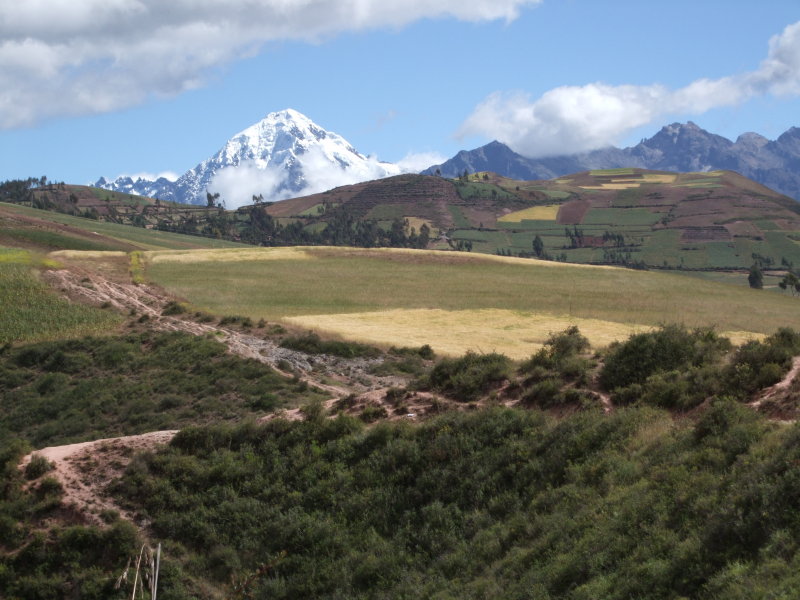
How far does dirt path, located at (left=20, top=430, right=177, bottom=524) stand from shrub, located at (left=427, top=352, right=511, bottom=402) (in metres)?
8.59

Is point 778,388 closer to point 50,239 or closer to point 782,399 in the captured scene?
point 782,399

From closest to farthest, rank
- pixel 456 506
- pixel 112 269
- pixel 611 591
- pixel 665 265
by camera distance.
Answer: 1. pixel 611 591
2. pixel 456 506
3. pixel 112 269
4. pixel 665 265

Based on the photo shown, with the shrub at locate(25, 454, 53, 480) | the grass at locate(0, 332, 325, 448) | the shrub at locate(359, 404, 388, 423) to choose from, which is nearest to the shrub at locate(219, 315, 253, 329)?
the grass at locate(0, 332, 325, 448)

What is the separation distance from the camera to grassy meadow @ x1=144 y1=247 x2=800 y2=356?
4747 centimetres

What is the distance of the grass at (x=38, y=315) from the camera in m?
44.2

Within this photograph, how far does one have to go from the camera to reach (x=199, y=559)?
19.0 meters

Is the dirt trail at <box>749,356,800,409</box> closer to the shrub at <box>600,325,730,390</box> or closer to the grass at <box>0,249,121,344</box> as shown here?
the shrub at <box>600,325,730,390</box>

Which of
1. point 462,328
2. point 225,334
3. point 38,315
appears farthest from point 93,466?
point 462,328

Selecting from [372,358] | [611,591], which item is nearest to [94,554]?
[611,591]

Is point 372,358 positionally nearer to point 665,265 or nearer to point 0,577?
point 0,577

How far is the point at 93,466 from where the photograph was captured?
22.3 metres

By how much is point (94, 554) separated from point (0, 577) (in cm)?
209

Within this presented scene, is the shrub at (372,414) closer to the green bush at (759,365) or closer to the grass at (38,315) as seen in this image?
the green bush at (759,365)

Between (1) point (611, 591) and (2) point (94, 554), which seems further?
(2) point (94, 554)
